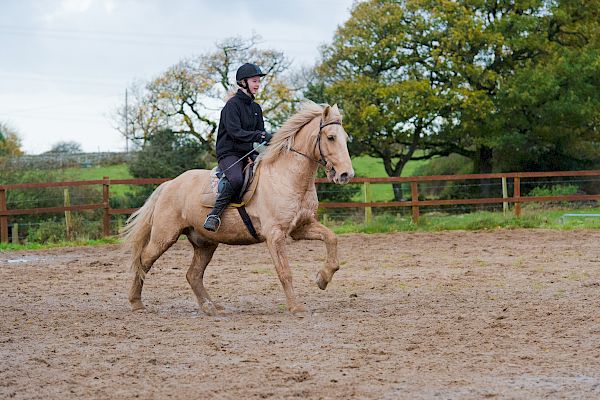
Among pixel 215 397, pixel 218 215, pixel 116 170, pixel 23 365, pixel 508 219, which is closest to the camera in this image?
pixel 215 397

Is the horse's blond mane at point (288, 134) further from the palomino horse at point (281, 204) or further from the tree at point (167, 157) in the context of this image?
the tree at point (167, 157)

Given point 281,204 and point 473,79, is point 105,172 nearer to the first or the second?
point 473,79

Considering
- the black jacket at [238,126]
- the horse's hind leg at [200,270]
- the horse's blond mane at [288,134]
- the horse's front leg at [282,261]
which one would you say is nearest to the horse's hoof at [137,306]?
the horse's hind leg at [200,270]

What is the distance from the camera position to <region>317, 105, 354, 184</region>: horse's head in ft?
24.1

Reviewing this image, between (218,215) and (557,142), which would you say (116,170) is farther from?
(218,215)

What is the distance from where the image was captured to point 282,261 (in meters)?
7.64

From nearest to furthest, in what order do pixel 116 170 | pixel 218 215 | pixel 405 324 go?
pixel 405 324, pixel 218 215, pixel 116 170

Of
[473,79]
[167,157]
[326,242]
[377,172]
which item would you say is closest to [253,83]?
[326,242]

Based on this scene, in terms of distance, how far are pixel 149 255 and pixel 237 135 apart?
1700mm

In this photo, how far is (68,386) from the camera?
4.87 meters

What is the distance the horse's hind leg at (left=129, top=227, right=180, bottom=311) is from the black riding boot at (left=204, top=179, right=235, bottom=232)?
0.69m

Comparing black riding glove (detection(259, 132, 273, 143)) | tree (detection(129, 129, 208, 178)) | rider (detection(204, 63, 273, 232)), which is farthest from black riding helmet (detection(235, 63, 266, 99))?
tree (detection(129, 129, 208, 178))

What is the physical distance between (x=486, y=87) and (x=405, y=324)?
979 inches

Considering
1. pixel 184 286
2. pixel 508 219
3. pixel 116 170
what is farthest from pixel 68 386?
pixel 116 170
